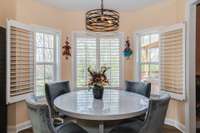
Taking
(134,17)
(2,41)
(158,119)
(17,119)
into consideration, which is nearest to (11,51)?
(2,41)

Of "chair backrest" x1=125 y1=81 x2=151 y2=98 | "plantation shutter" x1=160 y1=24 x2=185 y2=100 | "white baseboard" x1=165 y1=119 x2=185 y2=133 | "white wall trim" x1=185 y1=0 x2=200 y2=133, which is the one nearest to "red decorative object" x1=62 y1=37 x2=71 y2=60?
"chair backrest" x1=125 y1=81 x2=151 y2=98

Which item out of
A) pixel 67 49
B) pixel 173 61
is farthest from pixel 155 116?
pixel 67 49

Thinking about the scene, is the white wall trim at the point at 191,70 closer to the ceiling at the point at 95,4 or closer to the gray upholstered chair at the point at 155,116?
the ceiling at the point at 95,4

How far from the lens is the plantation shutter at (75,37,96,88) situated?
450cm

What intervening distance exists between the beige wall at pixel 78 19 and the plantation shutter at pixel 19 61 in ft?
0.93

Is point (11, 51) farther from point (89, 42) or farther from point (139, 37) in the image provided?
point (139, 37)

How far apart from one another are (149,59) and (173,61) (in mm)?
810

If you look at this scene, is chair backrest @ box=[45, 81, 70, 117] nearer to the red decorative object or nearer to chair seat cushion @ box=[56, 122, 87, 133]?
chair seat cushion @ box=[56, 122, 87, 133]

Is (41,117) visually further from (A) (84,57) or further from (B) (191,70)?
(A) (84,57)

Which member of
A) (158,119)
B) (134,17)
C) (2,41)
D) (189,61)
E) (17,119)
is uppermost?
(134,17)

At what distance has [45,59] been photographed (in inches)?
163

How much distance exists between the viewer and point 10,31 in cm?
305

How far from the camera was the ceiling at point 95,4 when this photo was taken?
12.6 feet

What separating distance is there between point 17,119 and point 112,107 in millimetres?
2176
